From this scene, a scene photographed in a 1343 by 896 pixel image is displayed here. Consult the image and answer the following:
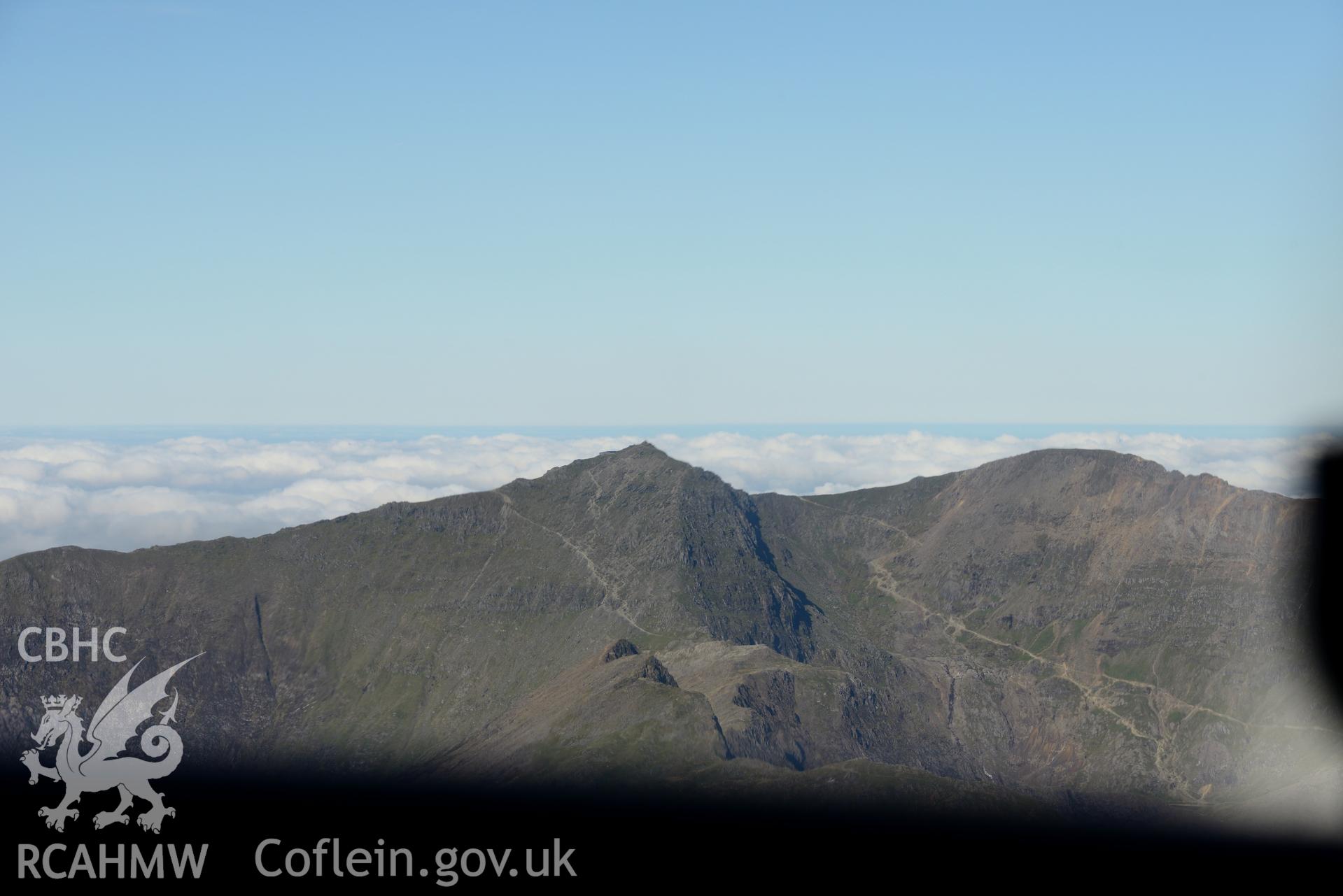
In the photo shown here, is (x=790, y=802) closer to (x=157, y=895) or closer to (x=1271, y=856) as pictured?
(x=1271, y=856)

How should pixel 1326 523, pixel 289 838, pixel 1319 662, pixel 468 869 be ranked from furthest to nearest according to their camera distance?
pixel 289 838 < pixel 468 869 < pixel 1319 662 < pixel 1326 523

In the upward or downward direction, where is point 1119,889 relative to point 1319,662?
downward

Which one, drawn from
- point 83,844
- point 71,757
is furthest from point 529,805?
point 71,757

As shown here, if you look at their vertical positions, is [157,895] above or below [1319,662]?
below

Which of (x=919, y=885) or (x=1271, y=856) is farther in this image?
(x=1271, y=856)

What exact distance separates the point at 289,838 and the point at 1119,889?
112375mm

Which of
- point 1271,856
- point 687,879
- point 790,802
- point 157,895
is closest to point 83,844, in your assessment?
point 157,895

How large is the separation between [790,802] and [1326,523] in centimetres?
14340

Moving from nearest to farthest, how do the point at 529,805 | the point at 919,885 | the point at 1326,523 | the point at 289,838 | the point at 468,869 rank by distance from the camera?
the point at 1326,523
the point at 919,885
the point at 468,869
the point at 289,838
the point at 529,805

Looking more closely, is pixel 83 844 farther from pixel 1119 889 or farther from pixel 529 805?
pixel 1119 889

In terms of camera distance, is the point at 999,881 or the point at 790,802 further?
the point at 790,802

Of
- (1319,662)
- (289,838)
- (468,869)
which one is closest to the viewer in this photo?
(1319,662)

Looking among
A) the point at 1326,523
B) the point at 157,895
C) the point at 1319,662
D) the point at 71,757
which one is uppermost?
the point at 1326,523

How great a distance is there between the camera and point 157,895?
553 ft
